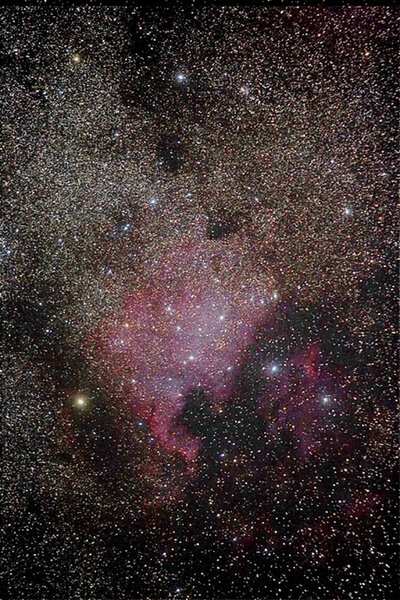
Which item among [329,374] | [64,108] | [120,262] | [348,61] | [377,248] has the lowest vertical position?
[329,374]

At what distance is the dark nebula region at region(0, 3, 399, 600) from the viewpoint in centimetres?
85

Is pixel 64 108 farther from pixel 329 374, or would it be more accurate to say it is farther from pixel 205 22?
pixel 329 374

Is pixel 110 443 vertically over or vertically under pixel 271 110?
Result: under

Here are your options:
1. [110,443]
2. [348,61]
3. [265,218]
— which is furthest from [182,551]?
[348,61]

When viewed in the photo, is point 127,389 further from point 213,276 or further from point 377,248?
point 377,248

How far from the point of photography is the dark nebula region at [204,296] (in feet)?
2.79

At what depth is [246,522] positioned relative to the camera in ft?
2.87

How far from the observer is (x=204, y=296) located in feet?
2.91

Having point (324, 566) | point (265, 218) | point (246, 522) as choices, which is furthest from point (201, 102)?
point (324, 566)

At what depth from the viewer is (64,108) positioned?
894 mm

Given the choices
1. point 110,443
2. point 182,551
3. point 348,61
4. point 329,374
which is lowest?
point 182,551

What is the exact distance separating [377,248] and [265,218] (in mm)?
279

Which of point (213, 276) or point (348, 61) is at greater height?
point (348, 61)

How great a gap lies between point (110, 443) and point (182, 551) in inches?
12.9
